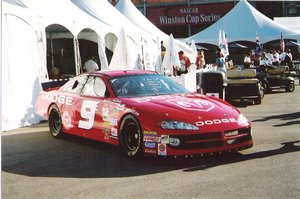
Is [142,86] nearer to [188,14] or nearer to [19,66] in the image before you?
[19,66]

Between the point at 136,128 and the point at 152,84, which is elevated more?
the point at 152,84

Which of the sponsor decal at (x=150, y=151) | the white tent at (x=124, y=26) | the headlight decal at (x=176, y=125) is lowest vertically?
the sponsor decal at (x=150, y=151)

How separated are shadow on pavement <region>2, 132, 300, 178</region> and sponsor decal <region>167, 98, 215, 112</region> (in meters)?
0.71

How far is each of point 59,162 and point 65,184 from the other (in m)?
1.31

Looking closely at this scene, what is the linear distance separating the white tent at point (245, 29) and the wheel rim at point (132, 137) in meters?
22.5

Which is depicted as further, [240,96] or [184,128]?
[240,96]

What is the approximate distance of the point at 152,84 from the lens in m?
7.87

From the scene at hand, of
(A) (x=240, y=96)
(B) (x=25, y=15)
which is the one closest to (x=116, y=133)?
(B) (x=25, y=15)

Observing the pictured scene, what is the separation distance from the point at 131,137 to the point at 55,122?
2729 mm

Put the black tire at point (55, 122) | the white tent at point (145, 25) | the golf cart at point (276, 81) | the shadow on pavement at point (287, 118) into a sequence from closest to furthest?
the black tire at point (55, 122)
the shadow on pavement at point (287, 118)
the golf cart at point (276, 81)
the white tent at point (145, 25)

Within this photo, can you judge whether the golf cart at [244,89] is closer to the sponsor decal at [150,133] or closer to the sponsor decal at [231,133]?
the sponsor decal at [231,133]

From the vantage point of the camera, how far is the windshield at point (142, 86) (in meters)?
7.57

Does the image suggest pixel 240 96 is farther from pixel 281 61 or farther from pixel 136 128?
pixel 281 61

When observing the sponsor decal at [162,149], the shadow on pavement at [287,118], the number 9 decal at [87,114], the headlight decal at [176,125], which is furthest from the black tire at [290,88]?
the sponsor decal at [162,149]
